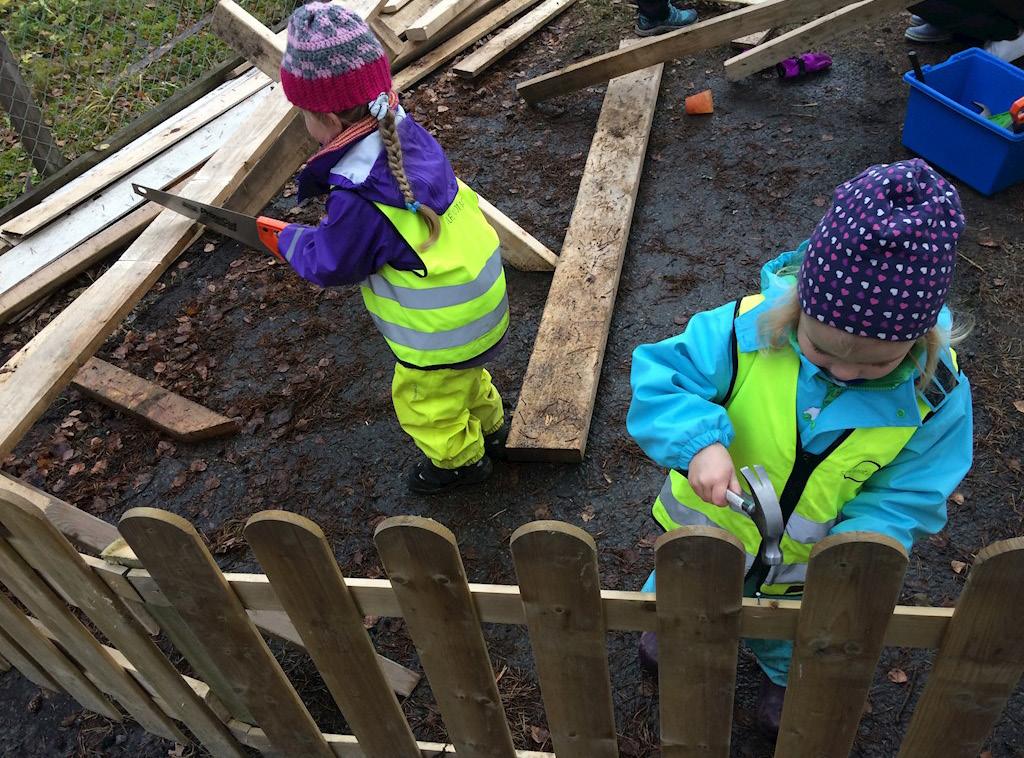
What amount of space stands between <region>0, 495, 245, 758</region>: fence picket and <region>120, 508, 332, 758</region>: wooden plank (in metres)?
0.21

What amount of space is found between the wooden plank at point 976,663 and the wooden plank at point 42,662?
2457 millimetres

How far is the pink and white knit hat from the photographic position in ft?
8.18

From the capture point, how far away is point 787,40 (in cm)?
536

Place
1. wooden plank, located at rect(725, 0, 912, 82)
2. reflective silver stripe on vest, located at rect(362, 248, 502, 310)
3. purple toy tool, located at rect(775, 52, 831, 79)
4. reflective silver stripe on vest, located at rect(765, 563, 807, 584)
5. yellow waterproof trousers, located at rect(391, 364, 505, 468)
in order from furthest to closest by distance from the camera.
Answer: purple toy tool, located at rect(775, 52, 831, 79)
wooden plank, located at rect(725, 0, 912, 82)
yellow waterproof trousers, located at rect(391, 364, 505, 468)
reflective silver stripe on vest, located at rect(362, 248, 502, 310)
reflective silver stripe on vest, located at rect(765, 563, 807, 584)

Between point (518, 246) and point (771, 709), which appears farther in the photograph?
point (518, 246)

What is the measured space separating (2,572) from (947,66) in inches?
206

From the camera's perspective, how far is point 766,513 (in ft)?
5.57

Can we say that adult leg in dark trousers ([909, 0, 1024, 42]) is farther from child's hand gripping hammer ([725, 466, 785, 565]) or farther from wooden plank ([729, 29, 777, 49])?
child's hand gripping hammer ([725, 466, 785, 565])

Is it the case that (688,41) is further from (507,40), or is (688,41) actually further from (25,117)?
(25,117)

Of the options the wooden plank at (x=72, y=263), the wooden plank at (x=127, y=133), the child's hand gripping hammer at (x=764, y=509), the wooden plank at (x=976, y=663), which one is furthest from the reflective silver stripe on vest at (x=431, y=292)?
the wooden plank at (x=127, y=133)

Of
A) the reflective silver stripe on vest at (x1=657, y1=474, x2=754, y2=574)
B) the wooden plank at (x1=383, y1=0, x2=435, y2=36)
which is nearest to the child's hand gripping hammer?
the reflective silver stripe on vest at (x1=657, y1=474, x2=754, y2=574)

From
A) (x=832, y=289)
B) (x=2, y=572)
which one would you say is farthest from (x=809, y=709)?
(x=2, y=572)

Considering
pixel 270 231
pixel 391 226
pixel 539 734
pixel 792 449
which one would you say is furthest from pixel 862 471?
pixel 270 231

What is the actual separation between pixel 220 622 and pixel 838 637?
143 centimetres
